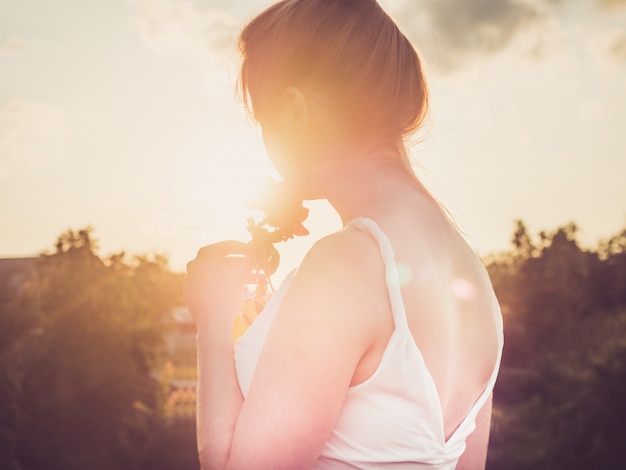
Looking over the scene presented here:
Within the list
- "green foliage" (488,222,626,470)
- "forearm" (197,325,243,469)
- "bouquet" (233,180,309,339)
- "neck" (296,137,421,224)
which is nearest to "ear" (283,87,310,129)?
"neck" (296,137,421,224)

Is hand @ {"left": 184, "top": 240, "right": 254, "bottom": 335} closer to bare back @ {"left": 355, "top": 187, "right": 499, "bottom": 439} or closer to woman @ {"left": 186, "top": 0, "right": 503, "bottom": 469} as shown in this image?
woman @ {"left": 186, "top": 0, "right": 503, "bottom": 469}

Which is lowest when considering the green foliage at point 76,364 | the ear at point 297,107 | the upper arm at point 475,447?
the upper arm at point 475,447

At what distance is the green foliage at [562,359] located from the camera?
23.0m

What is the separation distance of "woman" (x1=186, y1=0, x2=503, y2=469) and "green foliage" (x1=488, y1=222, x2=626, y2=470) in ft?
76.6

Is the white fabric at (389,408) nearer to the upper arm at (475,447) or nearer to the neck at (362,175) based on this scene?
the neck at (362,175)

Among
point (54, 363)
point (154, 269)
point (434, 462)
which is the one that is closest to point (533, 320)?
point (154, 269)

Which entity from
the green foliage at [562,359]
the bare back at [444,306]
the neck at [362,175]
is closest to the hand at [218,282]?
the neck at [362,175]

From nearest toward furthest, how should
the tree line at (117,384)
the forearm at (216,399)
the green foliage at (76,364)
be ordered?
the forearm at (216,399) → the tree line at (117,384) → the green foliage at (76,364)

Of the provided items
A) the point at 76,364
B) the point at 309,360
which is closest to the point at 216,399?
the point at 309,360

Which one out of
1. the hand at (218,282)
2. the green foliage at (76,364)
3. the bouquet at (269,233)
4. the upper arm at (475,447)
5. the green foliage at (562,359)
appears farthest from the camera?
the green foliage at (76,364)

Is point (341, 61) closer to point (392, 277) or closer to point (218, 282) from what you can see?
point (392, 277)

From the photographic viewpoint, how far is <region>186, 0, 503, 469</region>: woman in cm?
120

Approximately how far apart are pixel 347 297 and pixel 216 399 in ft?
1.36

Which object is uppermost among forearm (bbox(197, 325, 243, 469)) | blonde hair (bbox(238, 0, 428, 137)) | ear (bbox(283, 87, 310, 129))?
blonde hair (bbox(238, 0, 428, 137))
